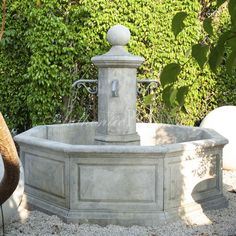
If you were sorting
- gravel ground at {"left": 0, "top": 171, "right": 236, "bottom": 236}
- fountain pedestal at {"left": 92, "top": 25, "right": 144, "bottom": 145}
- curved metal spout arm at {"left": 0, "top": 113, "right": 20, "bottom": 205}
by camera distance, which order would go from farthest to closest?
1. fountain pedestal at {"left": 92, "top": 25, "right": 144, "bottom": 145}
2. gravel ground at {"left": 0, "top": 171, "right": 236, "bottom": 236}
3. curved metal spout arm at {"left": 0, "top": 113, "right": 20, "bottom": 205}

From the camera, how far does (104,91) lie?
5492mm

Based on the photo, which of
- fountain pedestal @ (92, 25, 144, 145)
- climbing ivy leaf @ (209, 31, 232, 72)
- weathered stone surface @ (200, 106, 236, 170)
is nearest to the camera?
climbing ivy leaf @ (209, 31, 232, 72)

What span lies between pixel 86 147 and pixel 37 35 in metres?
3.96

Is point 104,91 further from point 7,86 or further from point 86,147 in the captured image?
point 7,86

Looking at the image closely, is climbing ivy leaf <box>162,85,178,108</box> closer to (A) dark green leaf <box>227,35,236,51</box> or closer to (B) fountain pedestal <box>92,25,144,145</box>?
(A) dark green leaf <box>227,35,236,51</box>

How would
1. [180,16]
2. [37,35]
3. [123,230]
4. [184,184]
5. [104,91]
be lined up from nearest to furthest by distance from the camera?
1. [180,16]
2. [123,230]
3. [184,184]
4. [104,91]
5. [37,35]

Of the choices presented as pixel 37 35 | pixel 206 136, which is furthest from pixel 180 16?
pixel 37 35

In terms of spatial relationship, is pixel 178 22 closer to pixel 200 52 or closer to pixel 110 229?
pixel 200 52

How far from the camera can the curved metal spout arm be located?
3.19 feet

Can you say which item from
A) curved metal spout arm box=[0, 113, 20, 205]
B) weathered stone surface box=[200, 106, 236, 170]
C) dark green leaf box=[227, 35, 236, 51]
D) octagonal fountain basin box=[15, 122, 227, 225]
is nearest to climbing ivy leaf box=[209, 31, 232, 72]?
dark green leaf box=[227, 35, 236, 51]

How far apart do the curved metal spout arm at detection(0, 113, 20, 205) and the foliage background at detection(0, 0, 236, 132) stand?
272 inches

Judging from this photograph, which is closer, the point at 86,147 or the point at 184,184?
the point at 86,147

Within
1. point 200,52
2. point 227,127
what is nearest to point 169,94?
point 200,52

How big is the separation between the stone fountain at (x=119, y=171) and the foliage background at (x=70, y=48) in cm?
263
